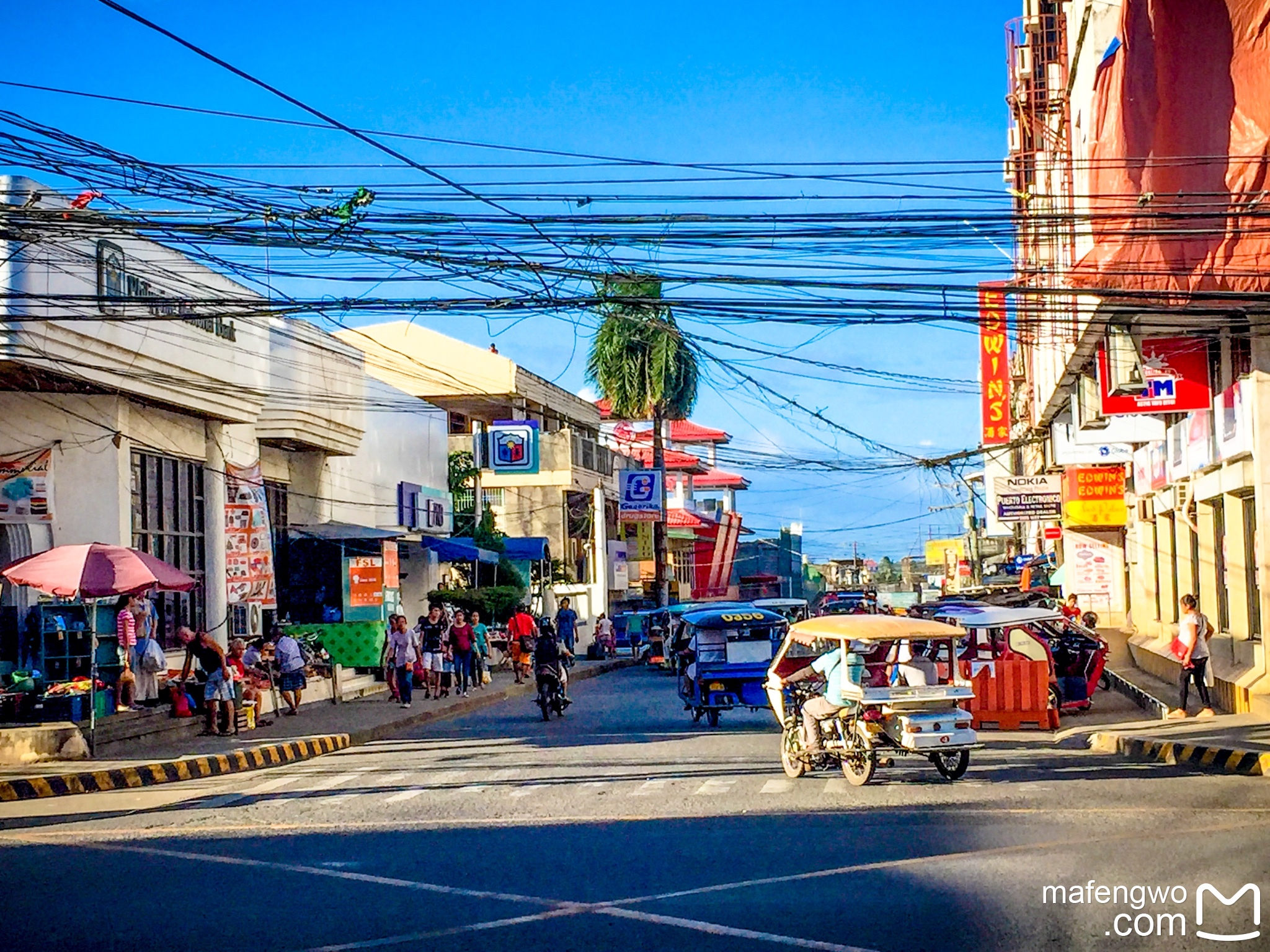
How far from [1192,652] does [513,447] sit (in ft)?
88.6

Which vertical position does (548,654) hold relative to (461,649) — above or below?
above

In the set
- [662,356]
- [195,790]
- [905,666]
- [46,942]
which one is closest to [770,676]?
[905,666]

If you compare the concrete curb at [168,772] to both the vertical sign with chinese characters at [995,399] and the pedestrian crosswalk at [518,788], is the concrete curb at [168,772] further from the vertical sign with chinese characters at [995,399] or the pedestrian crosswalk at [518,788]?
the vertical sign with chinese characters at [995,399]

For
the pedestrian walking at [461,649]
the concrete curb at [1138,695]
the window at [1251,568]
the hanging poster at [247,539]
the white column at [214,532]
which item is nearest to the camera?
the concrete curb at [1138,695]

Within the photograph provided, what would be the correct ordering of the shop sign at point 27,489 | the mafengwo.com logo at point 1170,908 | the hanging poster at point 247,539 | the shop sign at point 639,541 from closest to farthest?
the mafengwo.com logo at point 1170,908 → the shop sign at point 27,489 → the hanging poster at point 247,539 → the shop sign at point 639,541

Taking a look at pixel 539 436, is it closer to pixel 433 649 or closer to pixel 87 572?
pixel 433 649

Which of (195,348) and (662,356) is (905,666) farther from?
(662,356)

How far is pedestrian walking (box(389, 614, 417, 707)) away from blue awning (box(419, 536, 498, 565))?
9751 millimetres

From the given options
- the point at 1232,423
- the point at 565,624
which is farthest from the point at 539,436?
the point at 1232,423

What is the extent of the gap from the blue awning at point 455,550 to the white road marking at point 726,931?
28938 millimetres

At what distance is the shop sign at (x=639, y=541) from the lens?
6378 cm

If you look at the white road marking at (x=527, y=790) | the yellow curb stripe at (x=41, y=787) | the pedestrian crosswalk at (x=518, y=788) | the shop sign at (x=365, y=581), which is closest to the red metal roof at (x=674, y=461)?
Answer: the shop sign at (x=365, y=581)

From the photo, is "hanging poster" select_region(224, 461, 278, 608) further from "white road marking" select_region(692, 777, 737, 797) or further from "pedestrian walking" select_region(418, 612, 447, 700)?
"white road marking" select_region(692, 777, 737, 797)

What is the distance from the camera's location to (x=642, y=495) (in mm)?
50594
